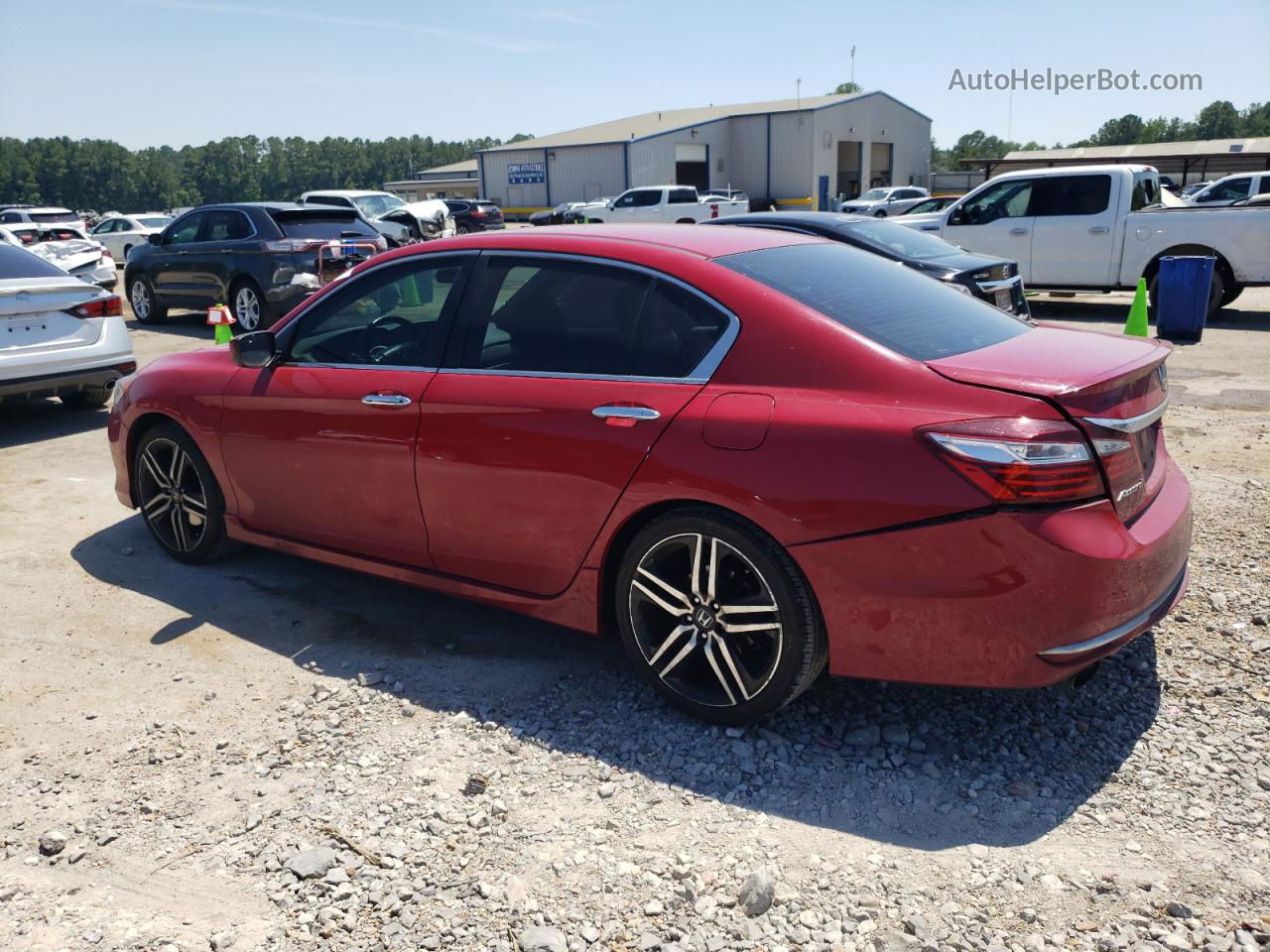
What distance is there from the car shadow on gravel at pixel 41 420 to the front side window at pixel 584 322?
618cm

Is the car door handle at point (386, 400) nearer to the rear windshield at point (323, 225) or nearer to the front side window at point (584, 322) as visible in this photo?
the front side window at point (584, 322)

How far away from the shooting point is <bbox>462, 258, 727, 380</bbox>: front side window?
3.51m

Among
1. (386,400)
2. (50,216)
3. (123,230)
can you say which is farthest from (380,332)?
(123,230)

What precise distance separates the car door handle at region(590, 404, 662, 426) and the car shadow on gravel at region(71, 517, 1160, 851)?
1085 mm

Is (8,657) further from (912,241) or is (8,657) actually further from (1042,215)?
(1042,215)

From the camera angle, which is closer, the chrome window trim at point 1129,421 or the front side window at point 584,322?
the chrome window trim at point 1129,421

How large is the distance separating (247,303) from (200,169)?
169m

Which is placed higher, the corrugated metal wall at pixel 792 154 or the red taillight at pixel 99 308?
the corrugated metal wall at pixel 792 154

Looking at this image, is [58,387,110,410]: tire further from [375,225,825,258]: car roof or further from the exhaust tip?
the exhaust tip

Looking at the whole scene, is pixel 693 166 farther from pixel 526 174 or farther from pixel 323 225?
pixel 323 225

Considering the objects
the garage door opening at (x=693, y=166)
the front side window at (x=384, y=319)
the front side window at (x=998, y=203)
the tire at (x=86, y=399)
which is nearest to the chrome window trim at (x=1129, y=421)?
the front side window at (x=384, y=319)

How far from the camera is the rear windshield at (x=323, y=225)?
13.5 metres

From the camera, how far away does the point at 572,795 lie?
3227 mm

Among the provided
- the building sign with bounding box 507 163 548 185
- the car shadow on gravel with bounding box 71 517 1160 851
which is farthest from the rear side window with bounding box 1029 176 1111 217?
the building sign with bounding box 507 163 548 185
